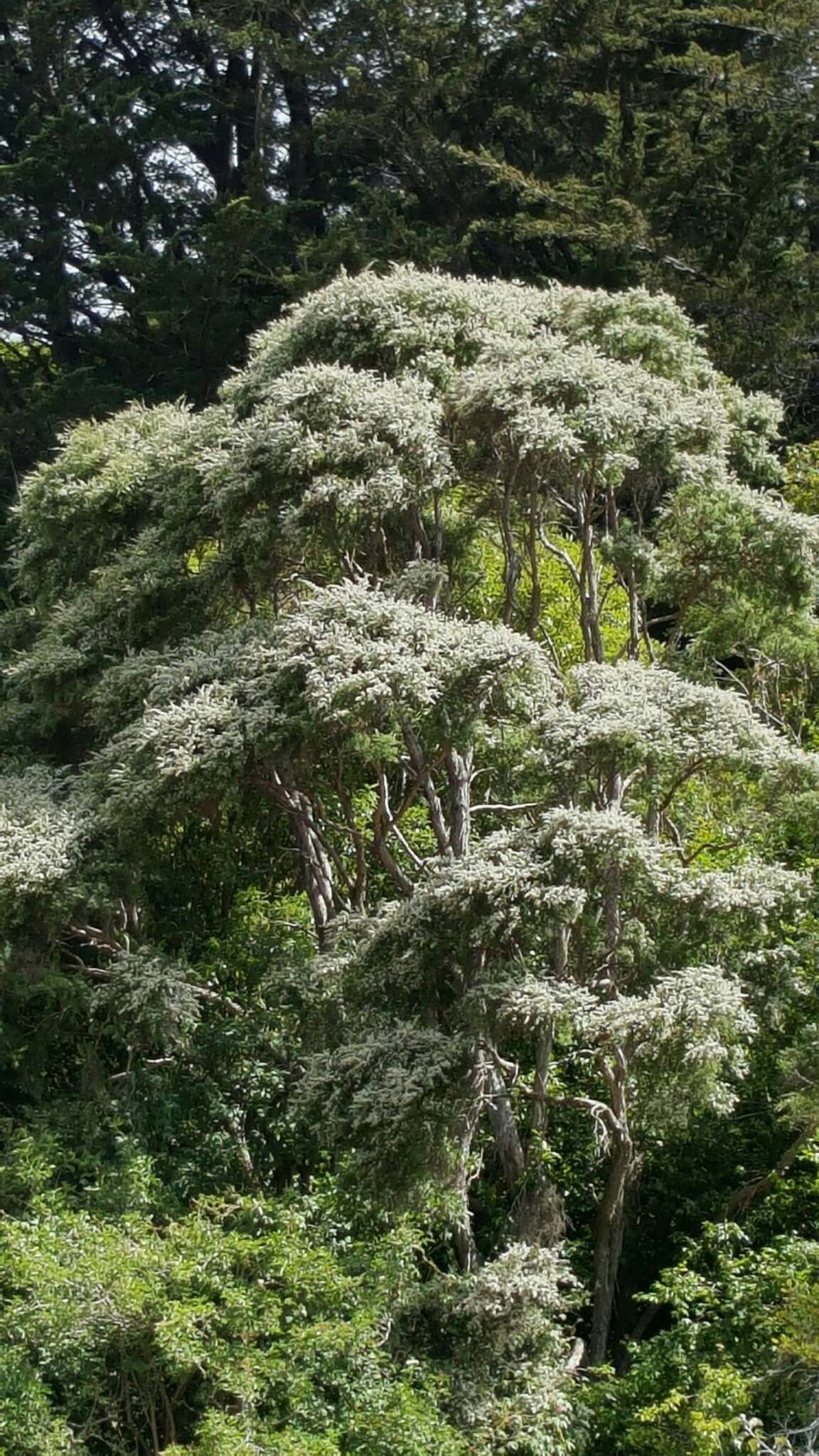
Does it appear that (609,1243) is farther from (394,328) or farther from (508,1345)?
(394,328)

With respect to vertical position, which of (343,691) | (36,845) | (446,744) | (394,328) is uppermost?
(394,328)

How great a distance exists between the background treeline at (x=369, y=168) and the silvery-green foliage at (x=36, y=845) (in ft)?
30.2

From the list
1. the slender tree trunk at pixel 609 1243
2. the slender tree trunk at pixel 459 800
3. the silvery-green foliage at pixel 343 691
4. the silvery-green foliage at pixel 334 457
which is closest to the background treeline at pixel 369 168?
the silvery-green foliage at pixel 334 457

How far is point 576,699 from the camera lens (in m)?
11.0

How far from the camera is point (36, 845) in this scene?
10914mm

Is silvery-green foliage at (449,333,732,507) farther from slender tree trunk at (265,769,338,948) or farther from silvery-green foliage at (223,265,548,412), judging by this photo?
slender tree trunk at (265,769,338,948)

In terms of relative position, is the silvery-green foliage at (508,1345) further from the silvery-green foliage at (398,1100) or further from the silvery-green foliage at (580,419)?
the silvery-green foliage at (580,419)

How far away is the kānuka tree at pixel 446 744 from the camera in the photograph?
383 inches

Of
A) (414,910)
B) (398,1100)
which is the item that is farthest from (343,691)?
(398,1100)

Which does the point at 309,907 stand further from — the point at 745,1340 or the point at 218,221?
the point at 218,221

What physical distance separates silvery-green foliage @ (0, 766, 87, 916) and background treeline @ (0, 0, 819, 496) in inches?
362

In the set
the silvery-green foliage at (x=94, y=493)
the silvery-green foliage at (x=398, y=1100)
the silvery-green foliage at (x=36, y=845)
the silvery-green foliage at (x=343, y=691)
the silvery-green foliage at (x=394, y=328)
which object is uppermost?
the silvery-green foliage at (x=394, y=328)

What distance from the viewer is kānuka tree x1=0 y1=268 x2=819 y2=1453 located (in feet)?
31.9

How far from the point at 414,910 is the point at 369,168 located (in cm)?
1526
